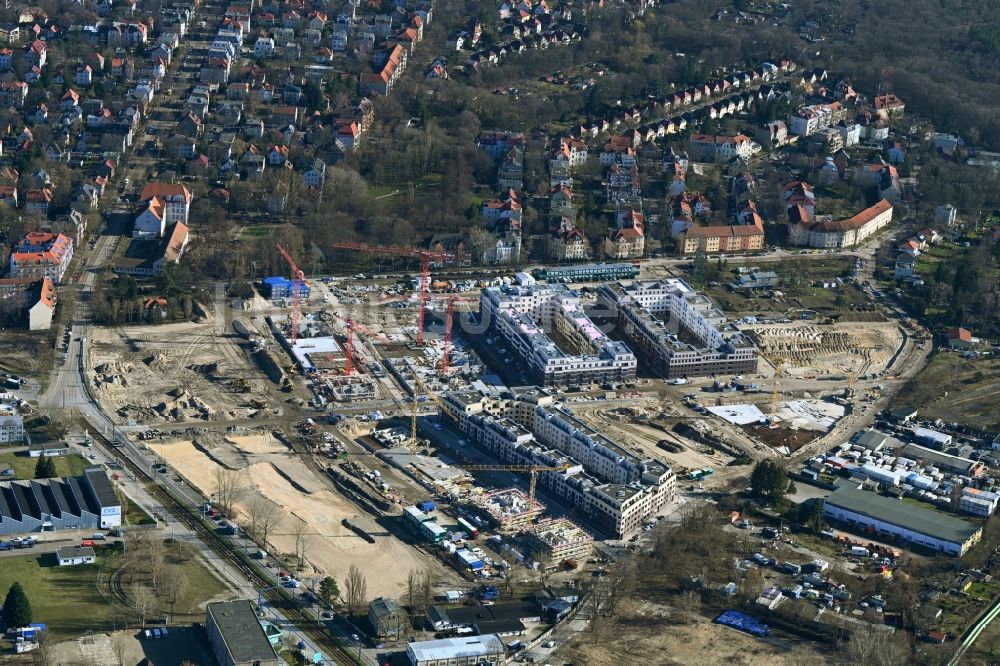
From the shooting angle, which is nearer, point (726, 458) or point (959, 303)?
point (726, 458)

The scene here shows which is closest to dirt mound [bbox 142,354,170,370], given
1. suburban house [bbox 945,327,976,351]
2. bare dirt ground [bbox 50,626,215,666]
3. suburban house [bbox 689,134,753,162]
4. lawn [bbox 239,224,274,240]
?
lawn [bbox 239,224,274,240]

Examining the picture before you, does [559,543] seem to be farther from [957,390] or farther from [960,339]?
[960,339]

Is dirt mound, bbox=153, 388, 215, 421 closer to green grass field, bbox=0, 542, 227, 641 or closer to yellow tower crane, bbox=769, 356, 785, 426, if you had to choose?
green grass field, bbox=0, 542, 227, 641

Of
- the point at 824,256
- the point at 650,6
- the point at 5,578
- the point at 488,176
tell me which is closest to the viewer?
the point at 5,578

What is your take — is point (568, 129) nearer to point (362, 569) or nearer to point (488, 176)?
point (488, 176)

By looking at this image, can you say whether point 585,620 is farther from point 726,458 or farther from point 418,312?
point 418,312

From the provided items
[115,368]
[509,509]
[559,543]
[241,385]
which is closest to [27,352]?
[115,368]

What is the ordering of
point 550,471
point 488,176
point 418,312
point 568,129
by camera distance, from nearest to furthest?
point 550,471
point 418,312
point 488,176
point 568,129

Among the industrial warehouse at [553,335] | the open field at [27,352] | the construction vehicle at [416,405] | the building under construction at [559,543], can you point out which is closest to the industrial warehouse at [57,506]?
the open field at [27,352]

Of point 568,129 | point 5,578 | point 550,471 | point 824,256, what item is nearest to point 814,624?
point 550,471
